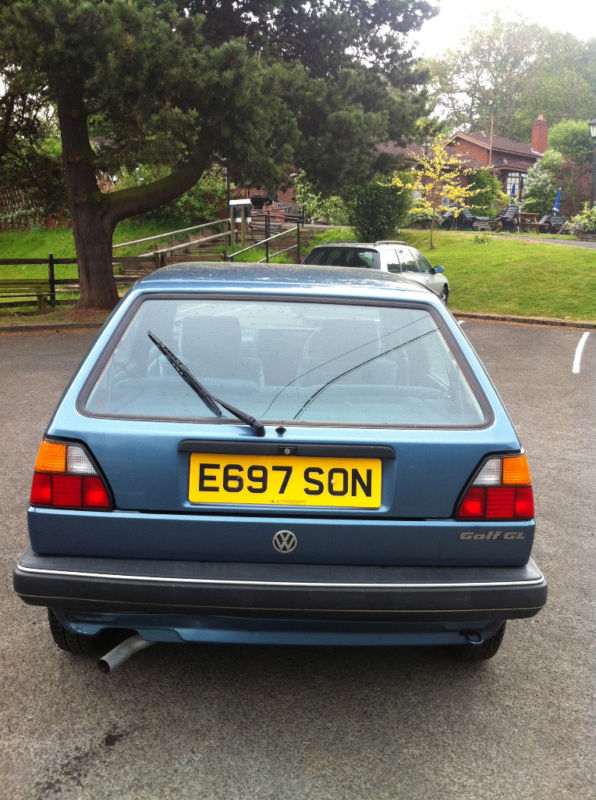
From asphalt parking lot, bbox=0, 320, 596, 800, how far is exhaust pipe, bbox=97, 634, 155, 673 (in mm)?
201

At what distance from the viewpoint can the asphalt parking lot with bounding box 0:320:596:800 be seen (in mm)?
→ 2451

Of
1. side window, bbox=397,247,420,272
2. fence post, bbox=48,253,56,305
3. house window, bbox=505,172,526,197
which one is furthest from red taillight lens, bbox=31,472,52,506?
house window, bbox=505,172,526,197

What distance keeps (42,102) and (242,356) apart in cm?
1732

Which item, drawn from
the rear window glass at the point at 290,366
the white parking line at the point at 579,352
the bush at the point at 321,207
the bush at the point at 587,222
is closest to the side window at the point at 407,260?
the white parking line at the point at 579,352

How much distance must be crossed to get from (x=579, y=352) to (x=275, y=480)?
1124cm

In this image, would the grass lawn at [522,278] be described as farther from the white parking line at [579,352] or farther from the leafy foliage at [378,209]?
the white parking line at [579,352]

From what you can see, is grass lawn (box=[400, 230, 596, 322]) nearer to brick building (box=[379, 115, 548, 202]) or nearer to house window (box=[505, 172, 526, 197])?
brick building (box=[379, 115, 548, 202])

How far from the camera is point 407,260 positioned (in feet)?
48.5

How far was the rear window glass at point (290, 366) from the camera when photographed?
9.09ft

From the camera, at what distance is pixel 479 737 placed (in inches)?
107

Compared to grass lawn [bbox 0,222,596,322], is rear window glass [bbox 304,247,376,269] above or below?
above

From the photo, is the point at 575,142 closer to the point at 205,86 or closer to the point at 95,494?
the point at 205,86

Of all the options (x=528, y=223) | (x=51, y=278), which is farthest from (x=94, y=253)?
(x=528, y=223)

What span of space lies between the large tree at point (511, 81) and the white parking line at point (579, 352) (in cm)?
7206
